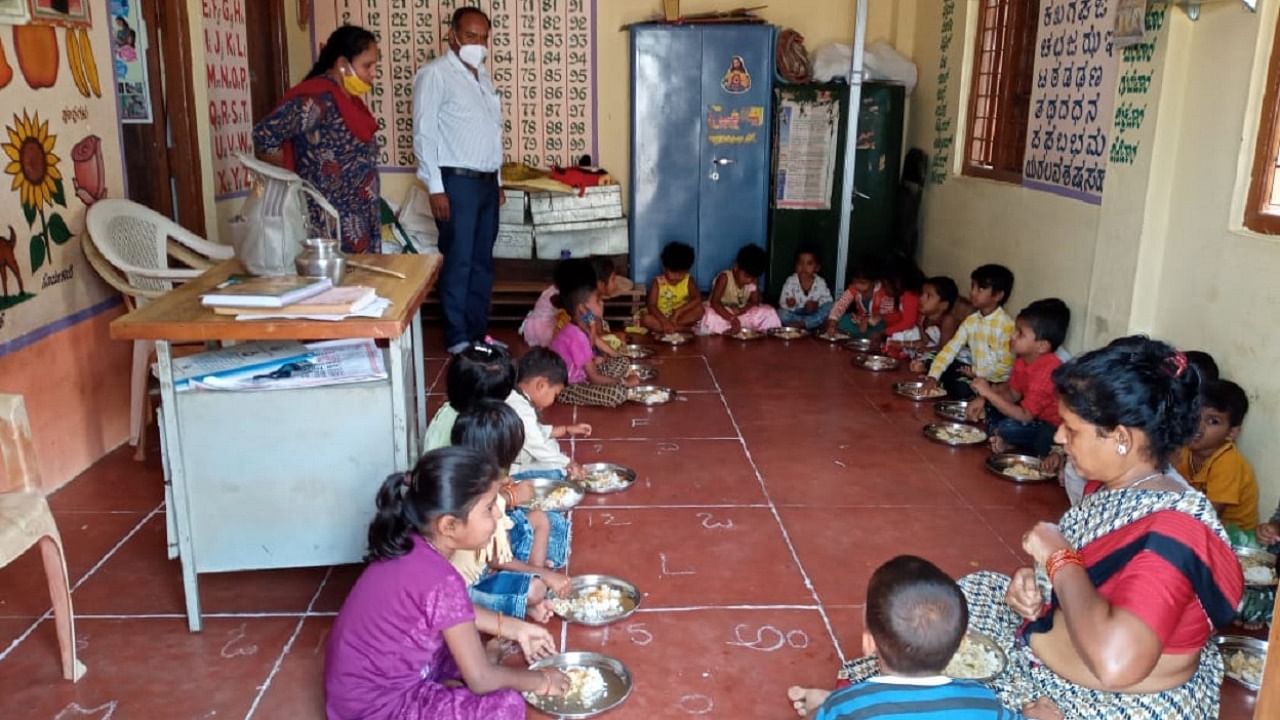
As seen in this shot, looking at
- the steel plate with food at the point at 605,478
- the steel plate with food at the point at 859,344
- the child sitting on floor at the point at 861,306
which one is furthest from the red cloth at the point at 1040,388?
the child sitting on floor at the point at 861,306

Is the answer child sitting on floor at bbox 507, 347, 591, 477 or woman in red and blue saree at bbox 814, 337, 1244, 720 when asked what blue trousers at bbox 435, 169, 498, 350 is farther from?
woman in red and blue saree at bbox 814, 337, 1244, 720

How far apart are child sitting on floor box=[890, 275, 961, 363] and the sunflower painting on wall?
4.26 meters

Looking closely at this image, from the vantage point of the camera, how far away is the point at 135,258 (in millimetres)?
4172

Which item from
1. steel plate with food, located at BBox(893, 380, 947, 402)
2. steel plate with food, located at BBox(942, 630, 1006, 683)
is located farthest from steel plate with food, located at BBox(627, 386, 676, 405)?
steel plate with food, located at BBox(942, 630, 1006, 683)

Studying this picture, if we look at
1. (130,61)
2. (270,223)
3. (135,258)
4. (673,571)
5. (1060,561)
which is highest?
(130,61)

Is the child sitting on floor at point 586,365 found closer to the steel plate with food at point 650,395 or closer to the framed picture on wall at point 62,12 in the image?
the steel plate with food at point 650,395

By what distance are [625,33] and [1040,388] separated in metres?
4.31

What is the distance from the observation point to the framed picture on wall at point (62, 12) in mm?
3617

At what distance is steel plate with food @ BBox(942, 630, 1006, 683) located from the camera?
233 centimetres

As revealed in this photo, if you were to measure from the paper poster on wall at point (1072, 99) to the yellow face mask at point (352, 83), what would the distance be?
329cm

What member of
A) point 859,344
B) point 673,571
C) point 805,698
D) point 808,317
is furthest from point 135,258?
point 808,317

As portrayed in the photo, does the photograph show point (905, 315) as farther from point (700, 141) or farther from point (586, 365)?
point (586, 365)

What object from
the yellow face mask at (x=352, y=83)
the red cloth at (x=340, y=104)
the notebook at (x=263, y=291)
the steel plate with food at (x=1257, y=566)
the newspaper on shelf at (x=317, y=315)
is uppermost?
the yellow face mask at (x=352, y=83)

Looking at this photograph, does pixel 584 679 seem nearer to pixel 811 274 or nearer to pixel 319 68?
pixel 319 68
